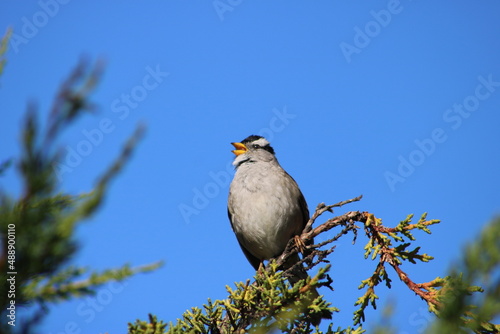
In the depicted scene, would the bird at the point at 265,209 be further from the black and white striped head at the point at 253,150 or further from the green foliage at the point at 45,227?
the green foliage at the point at 45,227

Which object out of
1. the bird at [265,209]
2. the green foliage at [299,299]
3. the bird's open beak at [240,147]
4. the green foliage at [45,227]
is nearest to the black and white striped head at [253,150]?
the bird's open beak at [240,147]

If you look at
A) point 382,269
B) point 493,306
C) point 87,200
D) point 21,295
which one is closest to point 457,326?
point 493,306

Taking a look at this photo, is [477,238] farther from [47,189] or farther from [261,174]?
[261,174]

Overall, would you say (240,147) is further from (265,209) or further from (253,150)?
(265,209)

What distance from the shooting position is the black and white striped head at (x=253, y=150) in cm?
704

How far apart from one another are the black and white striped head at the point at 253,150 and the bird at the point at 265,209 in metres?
0.25

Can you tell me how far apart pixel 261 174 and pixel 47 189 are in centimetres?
476

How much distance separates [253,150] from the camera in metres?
7.23

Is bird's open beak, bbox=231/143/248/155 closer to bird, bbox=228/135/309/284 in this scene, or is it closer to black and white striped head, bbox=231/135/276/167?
black and white striped head, bbox=231/135/276/167

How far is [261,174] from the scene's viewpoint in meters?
6.52

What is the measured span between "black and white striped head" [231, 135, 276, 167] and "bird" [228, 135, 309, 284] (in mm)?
248

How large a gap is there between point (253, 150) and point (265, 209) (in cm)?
128

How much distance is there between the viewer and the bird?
620 centimetres

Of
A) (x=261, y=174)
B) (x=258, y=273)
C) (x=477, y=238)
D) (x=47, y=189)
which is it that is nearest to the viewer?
(x=477, y=238)
